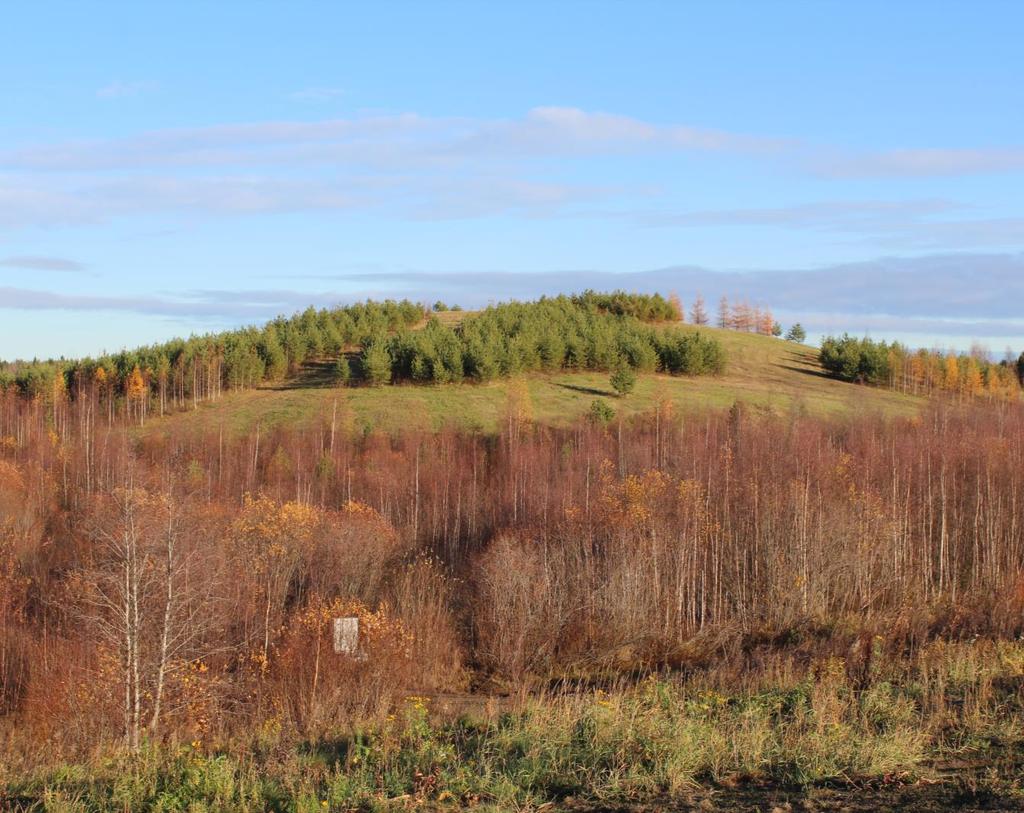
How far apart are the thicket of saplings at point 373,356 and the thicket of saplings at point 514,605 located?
8.64 meters

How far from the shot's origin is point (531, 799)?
30.9ft

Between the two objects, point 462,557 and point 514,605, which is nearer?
point 514,605

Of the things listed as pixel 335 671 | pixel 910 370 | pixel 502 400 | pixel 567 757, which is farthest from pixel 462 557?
pixel 910 370

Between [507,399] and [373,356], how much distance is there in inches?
549

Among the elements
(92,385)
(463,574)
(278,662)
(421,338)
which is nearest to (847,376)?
(421,338)

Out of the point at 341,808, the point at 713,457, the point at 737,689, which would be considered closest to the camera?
the point at 341,808

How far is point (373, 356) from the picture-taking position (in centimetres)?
8831

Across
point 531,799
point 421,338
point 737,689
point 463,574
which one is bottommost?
point 463,574

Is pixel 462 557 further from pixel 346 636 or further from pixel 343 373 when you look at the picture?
pixel 343 373

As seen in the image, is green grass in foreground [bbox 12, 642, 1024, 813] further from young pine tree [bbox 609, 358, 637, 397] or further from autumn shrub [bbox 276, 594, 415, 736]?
young pine tree [bbox 609, 358, 637, 397]

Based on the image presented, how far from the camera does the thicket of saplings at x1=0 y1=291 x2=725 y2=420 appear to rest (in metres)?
88.6

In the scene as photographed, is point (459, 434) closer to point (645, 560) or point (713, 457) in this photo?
point (713, 457)

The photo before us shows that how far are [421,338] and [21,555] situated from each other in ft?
153

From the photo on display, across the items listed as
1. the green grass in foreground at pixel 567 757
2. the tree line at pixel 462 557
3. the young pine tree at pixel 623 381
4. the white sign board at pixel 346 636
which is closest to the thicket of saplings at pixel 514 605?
the green grass in foreground at pixel 567 757
